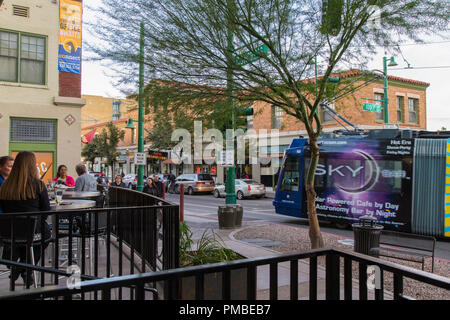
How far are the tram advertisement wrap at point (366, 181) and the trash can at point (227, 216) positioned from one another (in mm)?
3512

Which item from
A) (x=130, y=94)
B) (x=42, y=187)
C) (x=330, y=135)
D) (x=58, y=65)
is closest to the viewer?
(x=42, y=187)

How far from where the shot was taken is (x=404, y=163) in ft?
34.8

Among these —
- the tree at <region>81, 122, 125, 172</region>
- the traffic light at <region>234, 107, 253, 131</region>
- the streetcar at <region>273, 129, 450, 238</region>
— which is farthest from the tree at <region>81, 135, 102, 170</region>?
the traffic light at <region>234, 107, 253, 131</region>

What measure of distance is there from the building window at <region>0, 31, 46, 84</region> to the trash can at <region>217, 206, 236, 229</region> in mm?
9078

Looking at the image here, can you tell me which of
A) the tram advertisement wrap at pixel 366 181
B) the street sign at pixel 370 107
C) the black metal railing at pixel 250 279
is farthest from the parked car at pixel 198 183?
the black metal railing at pixel 250 279

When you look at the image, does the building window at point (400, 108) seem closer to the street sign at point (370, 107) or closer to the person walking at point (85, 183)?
the street sign at point (370, 107)

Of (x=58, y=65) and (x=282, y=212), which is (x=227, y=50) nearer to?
(x=282, y=212)

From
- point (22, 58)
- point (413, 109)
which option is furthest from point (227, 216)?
point (413, 109)

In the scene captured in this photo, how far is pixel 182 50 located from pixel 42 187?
3201mm

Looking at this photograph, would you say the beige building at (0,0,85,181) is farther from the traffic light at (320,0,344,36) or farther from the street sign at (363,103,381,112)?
the street sign at (363,103,381,112)

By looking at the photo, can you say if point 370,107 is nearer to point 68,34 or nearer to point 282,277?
point 282,277

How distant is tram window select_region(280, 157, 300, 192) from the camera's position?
1302cm

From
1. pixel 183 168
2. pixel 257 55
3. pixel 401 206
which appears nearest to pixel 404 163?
pixel 401 206

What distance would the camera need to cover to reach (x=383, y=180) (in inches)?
433
